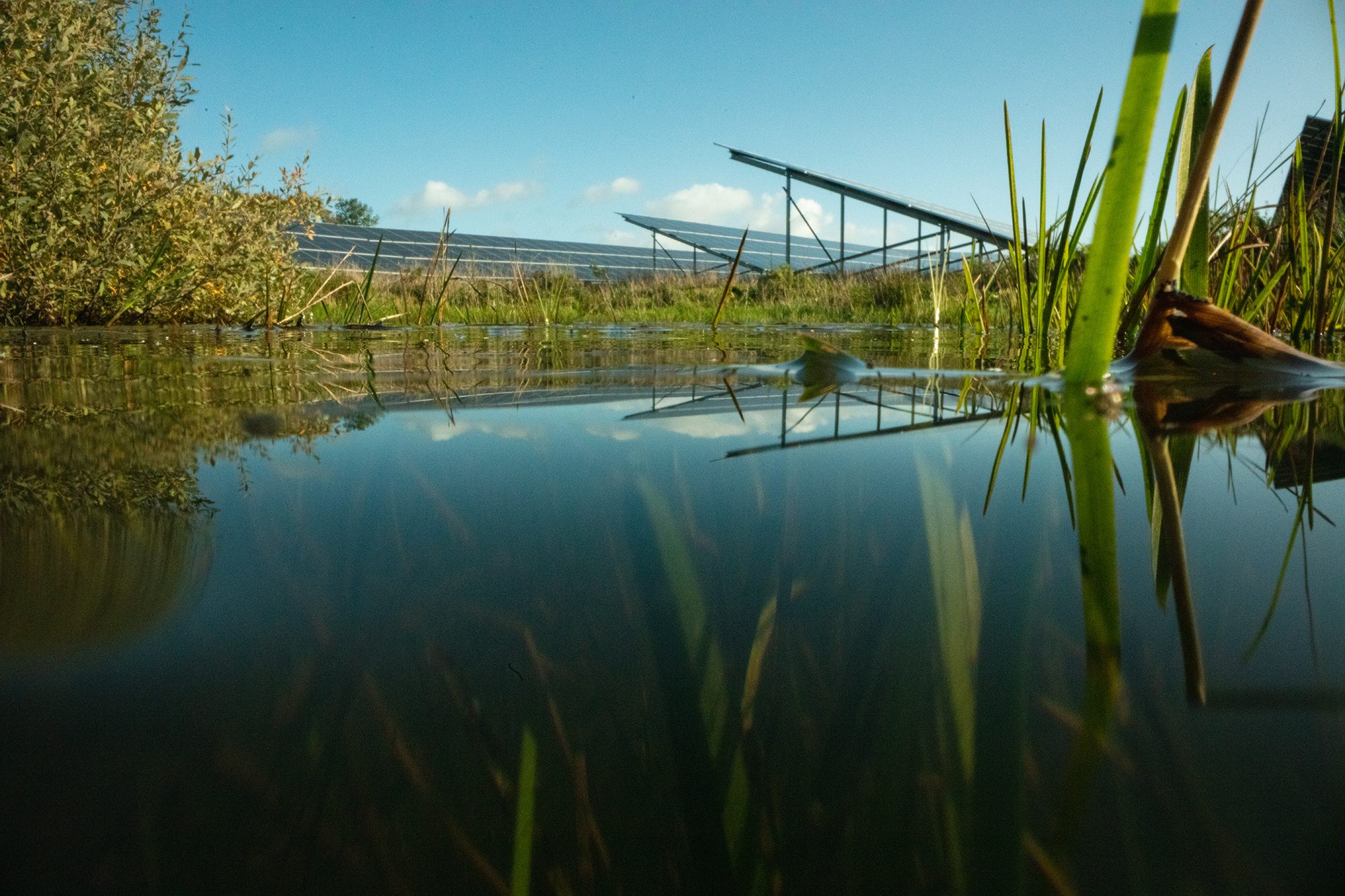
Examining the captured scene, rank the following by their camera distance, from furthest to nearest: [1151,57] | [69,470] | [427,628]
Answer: [1151,57] < [69,470] < [427,628]

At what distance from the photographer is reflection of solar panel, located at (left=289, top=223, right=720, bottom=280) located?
15.7 m

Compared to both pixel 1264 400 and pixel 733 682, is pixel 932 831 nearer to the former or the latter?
pixel 733 682

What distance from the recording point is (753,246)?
18938 millimetres

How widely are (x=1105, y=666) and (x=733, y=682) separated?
12 cm

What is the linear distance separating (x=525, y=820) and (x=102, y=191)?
16.8ft

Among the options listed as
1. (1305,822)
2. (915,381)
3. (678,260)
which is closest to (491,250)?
(678,260)

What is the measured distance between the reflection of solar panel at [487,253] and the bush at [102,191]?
27.4 ft

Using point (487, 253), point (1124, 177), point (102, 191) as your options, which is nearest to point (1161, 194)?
point (1124, 177)

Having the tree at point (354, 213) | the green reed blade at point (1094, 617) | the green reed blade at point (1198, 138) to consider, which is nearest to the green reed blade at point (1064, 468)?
the green reed blade at point (1094, 617)

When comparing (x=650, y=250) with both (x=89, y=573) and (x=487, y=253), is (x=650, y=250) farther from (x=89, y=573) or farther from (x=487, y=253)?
(x=89, y=573)

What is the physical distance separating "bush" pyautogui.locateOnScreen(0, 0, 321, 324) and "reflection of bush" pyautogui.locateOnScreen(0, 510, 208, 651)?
3.92 meters

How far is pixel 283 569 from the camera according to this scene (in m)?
0.37

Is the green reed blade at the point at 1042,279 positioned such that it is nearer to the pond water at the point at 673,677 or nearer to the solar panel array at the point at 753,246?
the pond water at the point at 673,677

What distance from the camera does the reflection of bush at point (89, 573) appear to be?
12.4 inches
